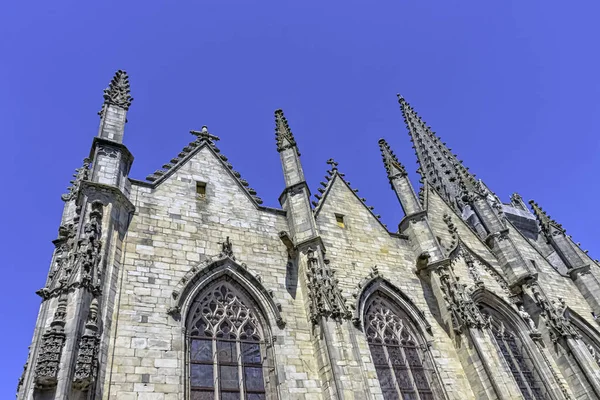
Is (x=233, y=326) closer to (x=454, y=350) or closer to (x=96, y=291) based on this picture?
(x=96, y=291)

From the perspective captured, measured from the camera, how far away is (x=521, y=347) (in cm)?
1156

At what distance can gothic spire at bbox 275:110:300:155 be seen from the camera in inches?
493

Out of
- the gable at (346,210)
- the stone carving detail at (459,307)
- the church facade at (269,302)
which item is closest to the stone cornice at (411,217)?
the church facade at (269,302)

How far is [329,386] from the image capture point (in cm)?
775

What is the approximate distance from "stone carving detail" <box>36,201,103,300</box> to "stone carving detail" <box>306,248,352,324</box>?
3944mm

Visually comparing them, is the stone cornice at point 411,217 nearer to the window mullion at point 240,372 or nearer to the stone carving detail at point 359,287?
the stone carving detail at point 359,287

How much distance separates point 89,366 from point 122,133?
576 centimetres

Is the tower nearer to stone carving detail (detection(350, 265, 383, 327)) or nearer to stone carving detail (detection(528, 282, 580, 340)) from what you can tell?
stone carving detail (detection(350, 265, 383, 327))

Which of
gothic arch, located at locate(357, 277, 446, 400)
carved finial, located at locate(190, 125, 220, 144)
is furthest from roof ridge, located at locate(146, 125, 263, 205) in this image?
gothic arch, located at locate(357, 277, 446, 400)

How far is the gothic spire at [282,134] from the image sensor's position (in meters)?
12.5

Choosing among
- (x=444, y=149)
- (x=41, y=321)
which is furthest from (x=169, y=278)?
(x=444, y=149)

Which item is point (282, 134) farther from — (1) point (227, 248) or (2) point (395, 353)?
(2) point (395, 353)

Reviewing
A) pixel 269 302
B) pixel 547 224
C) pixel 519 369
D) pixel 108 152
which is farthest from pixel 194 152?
pixel 547 224

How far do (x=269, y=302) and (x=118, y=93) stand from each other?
6512 millimetres
